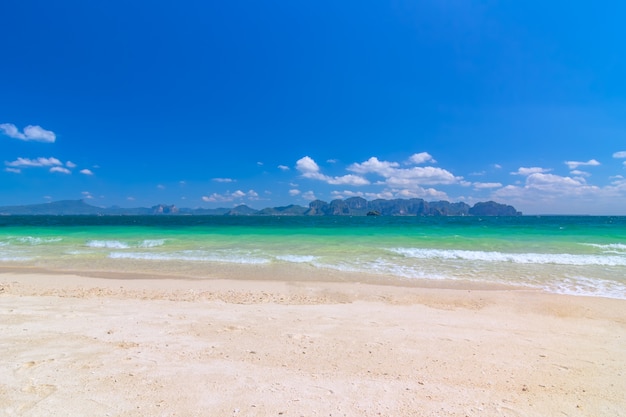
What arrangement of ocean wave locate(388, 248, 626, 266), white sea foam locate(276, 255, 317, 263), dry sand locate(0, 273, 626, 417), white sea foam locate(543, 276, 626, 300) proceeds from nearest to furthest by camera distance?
dry sand locate(0, 273, 626, 417)
white sea foam locate(543, 276, 626, 300)
ocean wave locate(388, 248, 626, 266)
white sea foam locate(276, 255, 317, 263)

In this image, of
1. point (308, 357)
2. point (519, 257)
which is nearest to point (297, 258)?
point (519, 257)

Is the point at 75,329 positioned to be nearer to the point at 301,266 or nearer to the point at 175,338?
the point at 175,338

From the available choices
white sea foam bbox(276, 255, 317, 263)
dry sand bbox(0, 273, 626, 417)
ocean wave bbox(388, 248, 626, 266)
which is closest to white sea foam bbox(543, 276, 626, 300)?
dry sand bbox(0, 273, 626, 417)

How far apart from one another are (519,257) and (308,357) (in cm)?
1529

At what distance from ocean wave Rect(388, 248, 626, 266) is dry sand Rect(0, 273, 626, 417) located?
7.46 m

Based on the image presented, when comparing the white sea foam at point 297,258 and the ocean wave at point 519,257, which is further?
the white sea foam at point 297,258

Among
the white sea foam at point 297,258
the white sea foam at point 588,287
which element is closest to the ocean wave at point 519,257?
the white sea foam at point 588,287

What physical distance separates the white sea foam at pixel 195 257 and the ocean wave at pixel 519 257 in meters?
7.84

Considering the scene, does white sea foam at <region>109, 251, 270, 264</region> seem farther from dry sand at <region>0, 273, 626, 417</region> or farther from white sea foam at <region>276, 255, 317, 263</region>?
dry sand at <region>0, 273, 626, 417</region>

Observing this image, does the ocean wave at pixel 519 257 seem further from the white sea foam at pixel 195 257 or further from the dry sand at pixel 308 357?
the white sea foam at pixel 195 257

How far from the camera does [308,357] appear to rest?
15.0 ft

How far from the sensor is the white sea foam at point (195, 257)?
15380 millimetres

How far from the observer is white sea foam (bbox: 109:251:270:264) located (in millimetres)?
15380

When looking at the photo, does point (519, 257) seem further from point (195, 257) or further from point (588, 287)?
point (195, 257)
